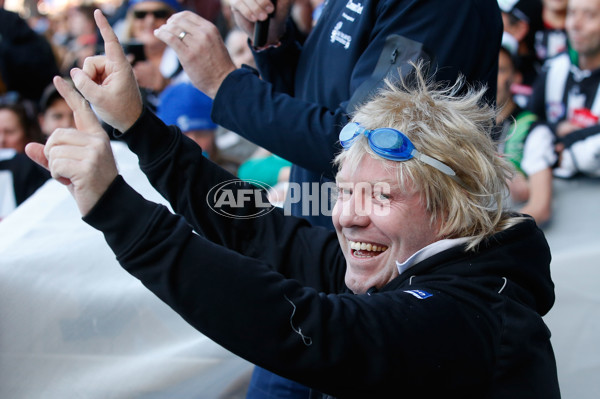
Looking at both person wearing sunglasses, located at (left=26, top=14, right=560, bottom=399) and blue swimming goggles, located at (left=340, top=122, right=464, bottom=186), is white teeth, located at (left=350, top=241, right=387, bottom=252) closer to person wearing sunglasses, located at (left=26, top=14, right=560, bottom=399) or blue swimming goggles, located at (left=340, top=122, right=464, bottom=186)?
person wearing sunglasses, located at (left=26, top=14, right=560, bottom=399)

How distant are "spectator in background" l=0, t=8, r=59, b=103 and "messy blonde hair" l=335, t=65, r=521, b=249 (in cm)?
495

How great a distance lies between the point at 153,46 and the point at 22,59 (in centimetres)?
166

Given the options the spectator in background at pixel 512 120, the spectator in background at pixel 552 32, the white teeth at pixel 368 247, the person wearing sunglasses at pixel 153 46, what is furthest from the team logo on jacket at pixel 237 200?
the spectator in background at pixel 552 32

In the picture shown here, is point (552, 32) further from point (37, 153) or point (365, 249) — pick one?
point (37, 153)

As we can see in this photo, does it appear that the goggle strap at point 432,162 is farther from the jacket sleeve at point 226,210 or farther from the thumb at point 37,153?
the thumb at point 37,153

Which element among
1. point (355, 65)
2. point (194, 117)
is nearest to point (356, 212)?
point (355, 65)

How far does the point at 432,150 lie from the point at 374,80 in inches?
12.9

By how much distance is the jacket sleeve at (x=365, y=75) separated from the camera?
1686 mm

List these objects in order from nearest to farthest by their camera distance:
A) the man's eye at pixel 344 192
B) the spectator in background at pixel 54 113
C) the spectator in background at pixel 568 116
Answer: the man's eye at pixel 344 192, the spectator in background at pixel 568 116, the spectator in background at pixel 54 113

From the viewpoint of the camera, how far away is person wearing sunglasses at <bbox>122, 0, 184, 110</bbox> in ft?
14.0

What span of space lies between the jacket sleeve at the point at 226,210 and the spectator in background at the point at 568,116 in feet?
4.86

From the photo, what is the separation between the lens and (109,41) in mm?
1435

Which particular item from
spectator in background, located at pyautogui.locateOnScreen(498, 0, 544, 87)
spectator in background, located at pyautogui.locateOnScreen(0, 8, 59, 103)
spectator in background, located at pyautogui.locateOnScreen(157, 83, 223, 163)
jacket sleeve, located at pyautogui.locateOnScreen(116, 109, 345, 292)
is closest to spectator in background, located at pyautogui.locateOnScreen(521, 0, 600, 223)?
spectator in background, located at pyautogui.locateOnScreen(498, 0, 544, 87)

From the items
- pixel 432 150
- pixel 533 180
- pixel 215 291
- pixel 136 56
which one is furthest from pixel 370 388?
pixel 136 56
